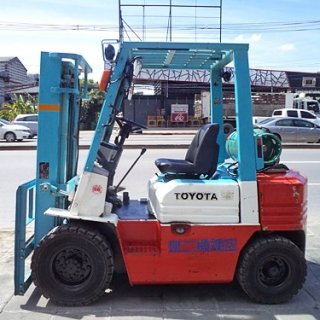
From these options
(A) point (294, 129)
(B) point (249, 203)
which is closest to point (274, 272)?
(B) point (249, 203)

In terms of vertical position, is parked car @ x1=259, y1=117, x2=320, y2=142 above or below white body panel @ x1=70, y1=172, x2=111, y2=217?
above

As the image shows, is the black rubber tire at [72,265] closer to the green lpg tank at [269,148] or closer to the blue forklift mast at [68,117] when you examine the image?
the blue forklift mast at [68,117]

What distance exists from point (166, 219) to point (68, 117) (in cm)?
137

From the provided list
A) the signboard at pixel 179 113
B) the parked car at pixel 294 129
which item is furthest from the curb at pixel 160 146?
the signboard at pixel 179 113

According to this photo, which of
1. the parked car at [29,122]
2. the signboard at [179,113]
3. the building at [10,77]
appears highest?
the building at [10,77]

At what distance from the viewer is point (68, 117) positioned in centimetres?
475

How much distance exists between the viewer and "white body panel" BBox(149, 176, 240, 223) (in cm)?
432

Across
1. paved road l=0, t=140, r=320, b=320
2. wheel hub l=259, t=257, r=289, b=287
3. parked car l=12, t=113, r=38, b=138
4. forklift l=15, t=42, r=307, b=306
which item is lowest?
paved road l=0, t=140, r=320, b=320

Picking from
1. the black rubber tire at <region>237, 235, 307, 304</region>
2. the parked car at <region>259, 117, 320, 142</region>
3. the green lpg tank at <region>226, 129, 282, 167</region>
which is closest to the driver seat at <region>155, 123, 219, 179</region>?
the green lpg tank at <region>226, 129, 282, 167</region>

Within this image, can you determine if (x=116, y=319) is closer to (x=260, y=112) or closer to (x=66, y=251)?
(x=66, y=251)

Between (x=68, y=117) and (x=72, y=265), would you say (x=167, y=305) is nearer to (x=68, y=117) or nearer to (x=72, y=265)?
(x=72, y=265)

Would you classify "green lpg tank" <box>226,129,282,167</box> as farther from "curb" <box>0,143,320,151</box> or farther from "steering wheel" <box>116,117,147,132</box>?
"curb" <box>0,143,320,151</box>

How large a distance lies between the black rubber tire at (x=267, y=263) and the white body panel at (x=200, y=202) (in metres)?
0.34

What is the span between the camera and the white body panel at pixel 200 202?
14.2 ft
